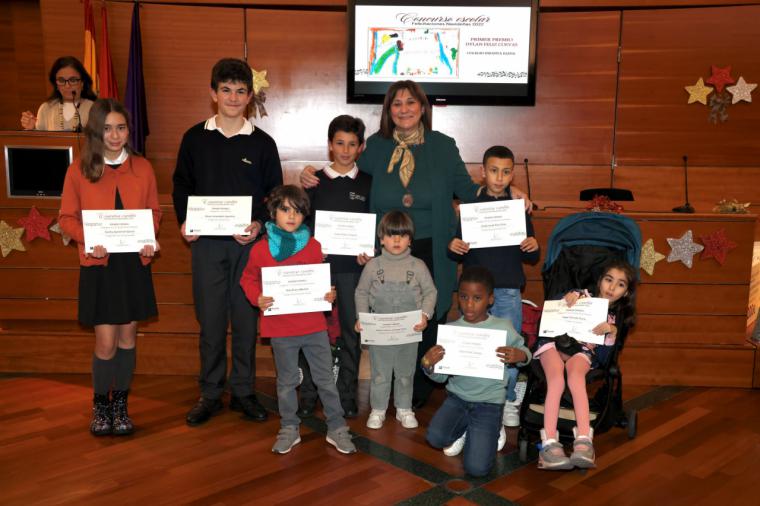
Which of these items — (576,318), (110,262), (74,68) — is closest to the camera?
(576,318)

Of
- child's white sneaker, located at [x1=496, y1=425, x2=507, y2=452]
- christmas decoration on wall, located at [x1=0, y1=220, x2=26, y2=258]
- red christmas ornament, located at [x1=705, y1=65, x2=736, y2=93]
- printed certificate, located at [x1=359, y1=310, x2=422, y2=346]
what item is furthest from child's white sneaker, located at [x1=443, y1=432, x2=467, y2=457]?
red christmas ornament, located at [x1=705, y1=65, x2=736, y2=93]

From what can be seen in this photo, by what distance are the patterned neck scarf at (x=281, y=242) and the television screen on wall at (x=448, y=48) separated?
3.13m

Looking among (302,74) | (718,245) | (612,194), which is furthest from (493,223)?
(302,74)

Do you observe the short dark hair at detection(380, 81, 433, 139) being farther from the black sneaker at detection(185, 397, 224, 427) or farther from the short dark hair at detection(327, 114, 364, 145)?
the black sneaker at detection(185, 397, 224, 427)

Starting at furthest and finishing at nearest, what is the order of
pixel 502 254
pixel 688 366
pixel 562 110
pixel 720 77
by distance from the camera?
pixel 562 110, pixel 720 77, pixel 688 366, pixel 502 254

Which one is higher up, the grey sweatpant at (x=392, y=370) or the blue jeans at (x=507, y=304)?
the blue jeans at (x=507, y=304)

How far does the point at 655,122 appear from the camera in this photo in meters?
5.83

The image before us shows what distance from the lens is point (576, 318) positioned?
9.71 feet

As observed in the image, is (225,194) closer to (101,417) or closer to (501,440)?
(101,417)

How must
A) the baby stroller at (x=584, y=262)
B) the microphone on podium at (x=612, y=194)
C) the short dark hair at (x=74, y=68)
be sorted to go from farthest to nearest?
1. the microphone on podium at (x=612, y=194)
2. the short dark hair at (x=74, y=68)
3. the baby stroller at (x=584, y=262)

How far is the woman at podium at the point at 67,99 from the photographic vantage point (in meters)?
4.71

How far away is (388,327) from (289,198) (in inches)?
33.4

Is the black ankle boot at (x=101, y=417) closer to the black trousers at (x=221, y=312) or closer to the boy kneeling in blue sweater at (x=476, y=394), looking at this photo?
the black trousers at (x=221, y=312)

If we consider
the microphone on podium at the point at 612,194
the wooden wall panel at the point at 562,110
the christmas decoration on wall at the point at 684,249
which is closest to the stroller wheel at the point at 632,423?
the christmas decoration on wall at the point at 684,249
